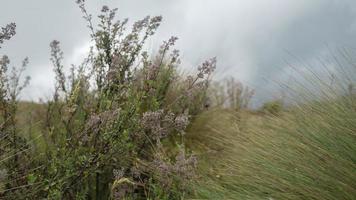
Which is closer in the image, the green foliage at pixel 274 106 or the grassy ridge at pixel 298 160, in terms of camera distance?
the grassy ridge at pixel 298 160

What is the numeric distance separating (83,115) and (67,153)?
0.68 meters

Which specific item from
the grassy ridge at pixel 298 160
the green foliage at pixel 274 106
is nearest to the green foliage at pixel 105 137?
the grassy ridge at pixel 298 160

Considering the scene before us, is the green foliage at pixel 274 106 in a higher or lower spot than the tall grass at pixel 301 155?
higher

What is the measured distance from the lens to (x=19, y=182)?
3576mm

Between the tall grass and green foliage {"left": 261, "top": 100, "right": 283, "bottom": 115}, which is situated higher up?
green foliage {"left": 261, "top": 100, "right": 283, "bottom": 115}

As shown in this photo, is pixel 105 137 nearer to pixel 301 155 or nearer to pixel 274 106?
pixel 301 155

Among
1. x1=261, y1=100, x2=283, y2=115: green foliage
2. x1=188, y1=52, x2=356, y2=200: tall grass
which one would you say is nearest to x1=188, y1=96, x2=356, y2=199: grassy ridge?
x1=188, y1=52, x2=356, y2=200: tall grass

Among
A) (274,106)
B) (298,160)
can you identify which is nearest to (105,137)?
(298,160)

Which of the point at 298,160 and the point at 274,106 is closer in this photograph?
the point at 298,160

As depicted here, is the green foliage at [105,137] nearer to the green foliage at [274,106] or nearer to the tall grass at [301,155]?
the tall grass at [301,155]

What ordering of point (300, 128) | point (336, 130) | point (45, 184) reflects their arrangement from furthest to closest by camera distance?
point (300, 128)
point (336, 130)
point (45, 184)

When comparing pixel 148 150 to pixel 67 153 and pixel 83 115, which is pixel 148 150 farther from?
pixel 67 153

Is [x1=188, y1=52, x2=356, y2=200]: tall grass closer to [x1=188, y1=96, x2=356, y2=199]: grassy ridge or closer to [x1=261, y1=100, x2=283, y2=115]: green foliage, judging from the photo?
[x1=188, y1=96, x2=356, y2=199]: grassy ridge

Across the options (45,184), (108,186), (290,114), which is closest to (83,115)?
(108,186)
